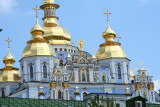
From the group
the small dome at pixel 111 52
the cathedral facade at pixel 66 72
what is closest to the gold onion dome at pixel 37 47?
the cathedral facade at pixel 66 72

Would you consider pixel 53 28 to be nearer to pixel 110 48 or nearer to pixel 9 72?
pixel 9 72

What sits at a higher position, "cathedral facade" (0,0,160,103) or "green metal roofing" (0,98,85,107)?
"cathedral facade" (0,0,160,103)

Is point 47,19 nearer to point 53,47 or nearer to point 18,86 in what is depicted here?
point 53,47

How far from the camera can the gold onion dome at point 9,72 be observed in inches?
2840

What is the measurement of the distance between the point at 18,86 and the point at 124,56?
14.5 m

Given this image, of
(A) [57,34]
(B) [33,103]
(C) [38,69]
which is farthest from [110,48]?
(B) [33,103]

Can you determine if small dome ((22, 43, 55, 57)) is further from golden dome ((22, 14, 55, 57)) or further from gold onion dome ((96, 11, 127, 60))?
gold onion dome ((96, 11, 127, 60))

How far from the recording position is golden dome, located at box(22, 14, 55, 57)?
66875 millimetres

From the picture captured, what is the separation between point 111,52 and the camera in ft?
233

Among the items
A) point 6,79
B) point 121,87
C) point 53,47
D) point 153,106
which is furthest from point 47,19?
point 153,106

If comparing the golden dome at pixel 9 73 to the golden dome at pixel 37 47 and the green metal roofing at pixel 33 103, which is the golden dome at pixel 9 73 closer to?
the golden dome at pixel 37 47

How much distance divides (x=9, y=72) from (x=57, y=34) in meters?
8.24

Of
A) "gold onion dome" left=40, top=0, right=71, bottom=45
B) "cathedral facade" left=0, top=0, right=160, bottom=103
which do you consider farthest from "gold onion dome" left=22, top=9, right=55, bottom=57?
"gold onion dome" left=40, top=0, right=71, bottom=45

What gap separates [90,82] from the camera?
67.5m
